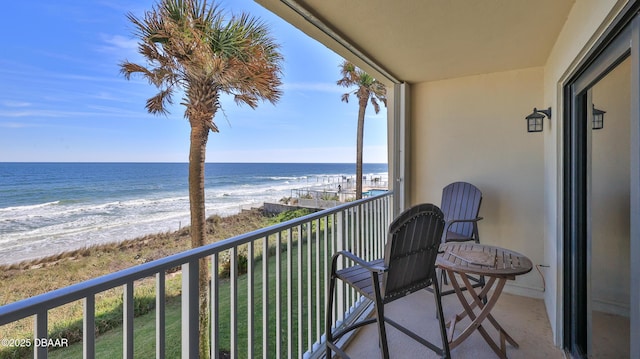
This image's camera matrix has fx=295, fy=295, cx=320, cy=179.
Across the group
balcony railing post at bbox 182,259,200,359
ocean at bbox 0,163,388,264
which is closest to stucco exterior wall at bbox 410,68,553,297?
balcony railing post at bbox 182,259,200,359

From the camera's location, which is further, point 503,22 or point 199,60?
point 199,60

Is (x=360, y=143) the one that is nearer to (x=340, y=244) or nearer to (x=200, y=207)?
(x=200, y=207)

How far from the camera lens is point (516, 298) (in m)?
3.03

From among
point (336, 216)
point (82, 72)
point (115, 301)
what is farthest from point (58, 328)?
point (82, 72)

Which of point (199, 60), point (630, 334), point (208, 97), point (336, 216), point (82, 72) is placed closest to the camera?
point (630, 334)

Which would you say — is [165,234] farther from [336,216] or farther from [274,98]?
[336,216]

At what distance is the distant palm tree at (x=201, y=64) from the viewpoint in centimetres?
417

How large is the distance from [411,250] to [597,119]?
4.11 feet

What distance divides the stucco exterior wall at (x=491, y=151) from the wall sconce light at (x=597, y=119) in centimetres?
153

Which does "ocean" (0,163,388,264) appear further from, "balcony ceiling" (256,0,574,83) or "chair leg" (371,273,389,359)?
"chair leg" (371,273,389,359)

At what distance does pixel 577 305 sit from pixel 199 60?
4.99m

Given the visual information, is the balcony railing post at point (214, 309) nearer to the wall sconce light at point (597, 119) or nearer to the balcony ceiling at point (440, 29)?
the balcony ceiling at point (440, 29)

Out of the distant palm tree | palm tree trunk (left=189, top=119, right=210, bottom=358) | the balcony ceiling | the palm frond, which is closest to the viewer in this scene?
the balcony ceiling

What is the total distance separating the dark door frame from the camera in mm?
1300
